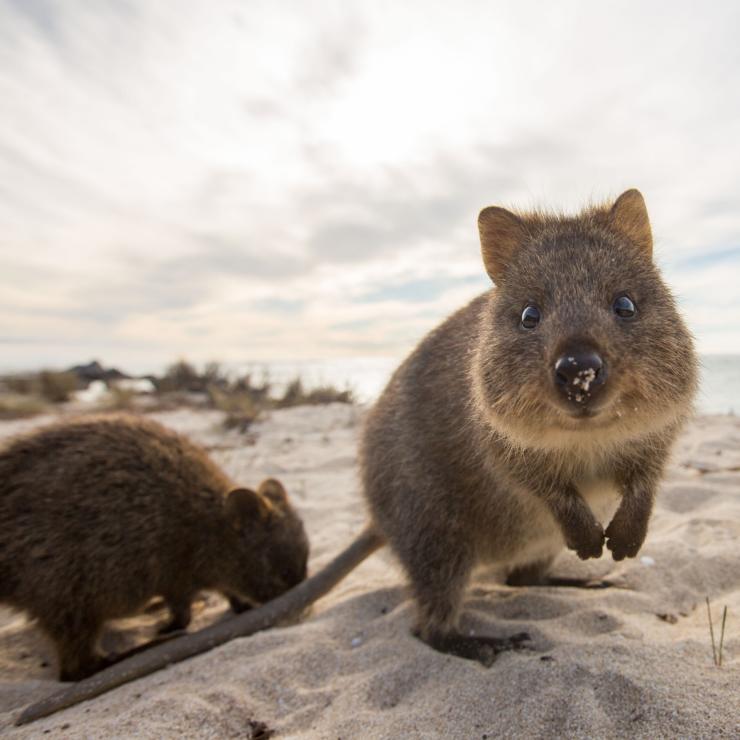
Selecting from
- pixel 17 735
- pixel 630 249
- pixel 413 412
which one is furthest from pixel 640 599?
pixel 17 735

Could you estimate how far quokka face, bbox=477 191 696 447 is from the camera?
2.01m

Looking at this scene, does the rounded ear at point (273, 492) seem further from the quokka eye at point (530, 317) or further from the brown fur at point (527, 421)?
the quokka eye at point (530, 317)

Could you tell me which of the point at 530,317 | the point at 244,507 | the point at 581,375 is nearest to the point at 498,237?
the point at 530,317

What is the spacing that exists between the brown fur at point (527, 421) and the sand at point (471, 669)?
1.00 feet

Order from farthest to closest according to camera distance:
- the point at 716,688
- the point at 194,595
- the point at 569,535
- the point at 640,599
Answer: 1. the point at 194,595
2. the point at 640,599
3. the point at 569,535
4. the point at 716,688

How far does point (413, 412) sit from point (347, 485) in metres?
2.87

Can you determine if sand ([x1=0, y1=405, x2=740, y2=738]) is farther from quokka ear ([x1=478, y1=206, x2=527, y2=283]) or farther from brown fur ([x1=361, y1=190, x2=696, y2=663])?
quokka ear ([x1=478, y1=206, x2=527, y2=283])

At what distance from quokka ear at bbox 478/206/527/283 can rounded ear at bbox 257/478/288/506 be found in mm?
2141

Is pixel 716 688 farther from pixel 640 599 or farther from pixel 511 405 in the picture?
pixel 511 405

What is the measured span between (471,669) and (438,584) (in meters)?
0.47

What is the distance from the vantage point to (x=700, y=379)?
2521 millimetres

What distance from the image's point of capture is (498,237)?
9.24ft

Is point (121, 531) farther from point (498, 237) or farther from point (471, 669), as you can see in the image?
point (498, 237)

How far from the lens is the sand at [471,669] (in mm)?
2111
